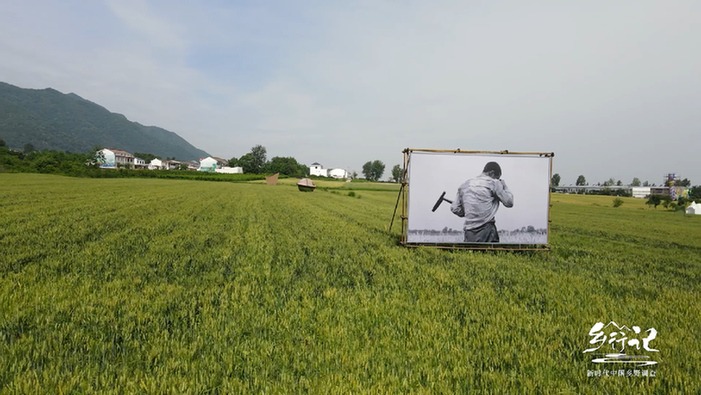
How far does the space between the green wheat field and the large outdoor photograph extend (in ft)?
4.39

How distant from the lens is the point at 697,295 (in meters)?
6.57

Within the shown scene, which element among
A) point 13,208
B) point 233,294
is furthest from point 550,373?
point 13,208

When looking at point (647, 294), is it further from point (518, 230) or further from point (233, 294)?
point (233, 294)

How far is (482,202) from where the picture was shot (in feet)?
35.2

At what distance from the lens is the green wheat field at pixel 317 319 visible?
320 cm

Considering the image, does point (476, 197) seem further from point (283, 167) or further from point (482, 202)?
point (283, 167)

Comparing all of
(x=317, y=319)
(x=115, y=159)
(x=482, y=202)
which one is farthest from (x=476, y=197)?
(x=115, y=159)

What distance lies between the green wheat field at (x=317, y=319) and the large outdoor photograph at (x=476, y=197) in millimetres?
1338

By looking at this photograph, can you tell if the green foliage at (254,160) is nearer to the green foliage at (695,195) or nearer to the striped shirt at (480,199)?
the green foliage at (695,195)

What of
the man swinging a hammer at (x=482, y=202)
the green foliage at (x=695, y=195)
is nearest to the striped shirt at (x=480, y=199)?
the man swinging a hammer at (x=482, y=202)

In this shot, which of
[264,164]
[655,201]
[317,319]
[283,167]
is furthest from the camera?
[264,164]

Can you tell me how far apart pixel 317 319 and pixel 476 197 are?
7.75 metres

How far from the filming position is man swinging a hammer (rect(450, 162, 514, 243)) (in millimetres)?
10703

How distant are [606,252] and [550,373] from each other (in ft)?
34.0
